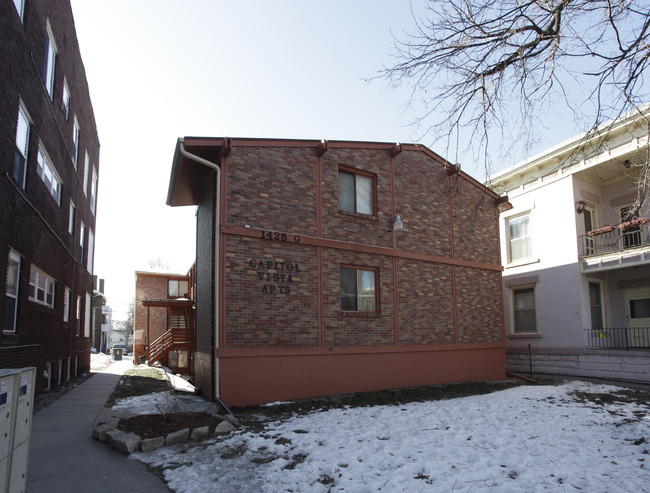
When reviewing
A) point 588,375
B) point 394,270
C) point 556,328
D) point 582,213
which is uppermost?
point 582,213

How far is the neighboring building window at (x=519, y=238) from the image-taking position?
17566 millimetres

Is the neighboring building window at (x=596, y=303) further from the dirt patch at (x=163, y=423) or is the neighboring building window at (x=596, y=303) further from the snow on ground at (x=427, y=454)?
the dirt patch at (x=163, y=423)

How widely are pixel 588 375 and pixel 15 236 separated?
16.1m

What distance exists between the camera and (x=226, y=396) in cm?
912

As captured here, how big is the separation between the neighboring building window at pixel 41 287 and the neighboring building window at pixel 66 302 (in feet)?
6.22

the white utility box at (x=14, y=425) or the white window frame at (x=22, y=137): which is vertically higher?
the white window frame at (x=22, y=137)

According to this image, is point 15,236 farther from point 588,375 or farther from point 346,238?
point 588,375

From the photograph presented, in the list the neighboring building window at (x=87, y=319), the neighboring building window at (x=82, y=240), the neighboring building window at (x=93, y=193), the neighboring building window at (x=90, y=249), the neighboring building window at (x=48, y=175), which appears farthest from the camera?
the neighboring building window at (x=93, y=193)

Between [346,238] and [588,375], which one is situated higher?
[346,238]

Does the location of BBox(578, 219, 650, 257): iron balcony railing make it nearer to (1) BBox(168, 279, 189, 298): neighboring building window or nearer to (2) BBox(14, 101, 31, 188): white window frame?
(2) BBox(14, 101, 31, 188): white window frame

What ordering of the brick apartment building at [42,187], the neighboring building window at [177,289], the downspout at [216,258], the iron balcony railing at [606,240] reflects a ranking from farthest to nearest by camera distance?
the neighboring building window at [177,289]
the iron balcony railing at [606,240]
the downspout at [216,258]
the brick apartment building at [42,187]

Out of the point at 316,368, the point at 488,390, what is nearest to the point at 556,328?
the point at 488,390

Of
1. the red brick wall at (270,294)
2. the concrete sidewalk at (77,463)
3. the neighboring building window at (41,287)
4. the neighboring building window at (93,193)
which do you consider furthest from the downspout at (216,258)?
the neighboring building window at (93,193)

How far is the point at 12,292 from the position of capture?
31.3 ft
